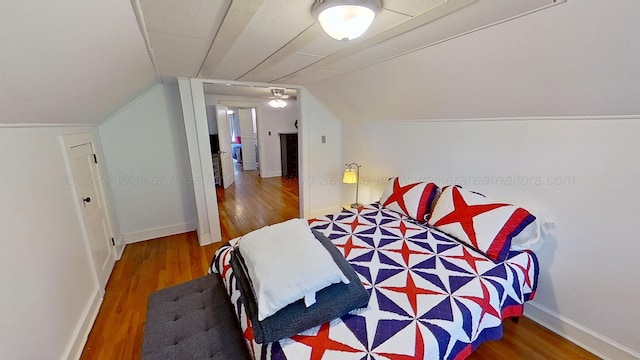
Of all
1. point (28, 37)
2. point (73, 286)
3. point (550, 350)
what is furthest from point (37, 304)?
point (550, 350)

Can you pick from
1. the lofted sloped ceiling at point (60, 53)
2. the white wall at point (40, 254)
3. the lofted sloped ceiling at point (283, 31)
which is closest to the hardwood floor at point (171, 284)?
the white wall at point (40, 254)

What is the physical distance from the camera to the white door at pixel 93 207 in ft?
6.77

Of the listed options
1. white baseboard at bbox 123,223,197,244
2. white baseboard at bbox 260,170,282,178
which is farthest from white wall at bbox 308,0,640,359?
white baseboard at bbox 260,170,282,178

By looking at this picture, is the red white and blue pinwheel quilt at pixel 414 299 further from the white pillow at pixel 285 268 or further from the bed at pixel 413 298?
the white pillow at pixel 285 268

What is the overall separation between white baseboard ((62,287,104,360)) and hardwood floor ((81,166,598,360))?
38 millimetres

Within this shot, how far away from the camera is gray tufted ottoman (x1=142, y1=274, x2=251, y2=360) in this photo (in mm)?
1085

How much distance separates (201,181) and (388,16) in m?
2.57

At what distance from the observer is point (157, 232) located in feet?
10.7

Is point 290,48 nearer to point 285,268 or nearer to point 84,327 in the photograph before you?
point 285,268


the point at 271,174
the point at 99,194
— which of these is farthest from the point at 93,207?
the point at 271,174

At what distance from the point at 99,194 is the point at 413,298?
9.84 feet

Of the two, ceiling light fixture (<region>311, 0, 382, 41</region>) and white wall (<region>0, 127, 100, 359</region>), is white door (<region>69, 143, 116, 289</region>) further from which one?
ceiling light fixture (<region>311, 0, 382, 41</region>)

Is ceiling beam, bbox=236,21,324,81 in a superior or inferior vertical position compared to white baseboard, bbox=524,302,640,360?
superior

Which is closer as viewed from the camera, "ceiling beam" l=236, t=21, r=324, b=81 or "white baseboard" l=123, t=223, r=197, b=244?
"ceiling beam" l=236, t=21, r=324, b=81
